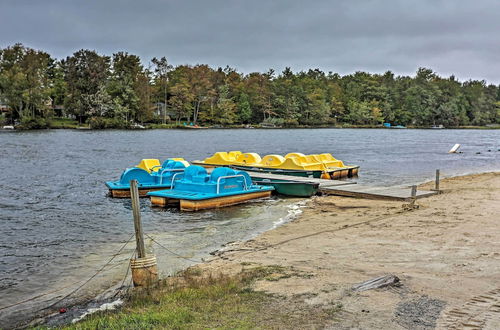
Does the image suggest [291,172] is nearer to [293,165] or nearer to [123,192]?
[293,165]

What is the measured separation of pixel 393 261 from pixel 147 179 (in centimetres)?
1417

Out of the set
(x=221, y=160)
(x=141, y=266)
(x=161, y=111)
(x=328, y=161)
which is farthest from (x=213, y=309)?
(x=161, y=111)

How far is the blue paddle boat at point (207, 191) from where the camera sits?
17.5 meters

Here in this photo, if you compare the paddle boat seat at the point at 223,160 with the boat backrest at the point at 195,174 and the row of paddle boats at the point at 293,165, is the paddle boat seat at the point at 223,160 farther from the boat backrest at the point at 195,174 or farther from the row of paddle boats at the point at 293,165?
the boat backrest at the point at 195,174

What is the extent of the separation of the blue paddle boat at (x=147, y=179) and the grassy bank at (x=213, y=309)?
12.7 meters

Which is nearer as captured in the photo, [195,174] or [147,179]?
[195,174]

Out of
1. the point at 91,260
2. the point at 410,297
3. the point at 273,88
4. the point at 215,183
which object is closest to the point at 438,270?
the point at 410,297

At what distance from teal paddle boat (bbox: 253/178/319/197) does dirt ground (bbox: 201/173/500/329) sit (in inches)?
143

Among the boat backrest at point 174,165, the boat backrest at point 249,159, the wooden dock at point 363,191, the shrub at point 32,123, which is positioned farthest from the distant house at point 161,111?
the wooden dock at point 363,191

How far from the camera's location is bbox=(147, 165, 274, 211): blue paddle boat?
17469 millimetres

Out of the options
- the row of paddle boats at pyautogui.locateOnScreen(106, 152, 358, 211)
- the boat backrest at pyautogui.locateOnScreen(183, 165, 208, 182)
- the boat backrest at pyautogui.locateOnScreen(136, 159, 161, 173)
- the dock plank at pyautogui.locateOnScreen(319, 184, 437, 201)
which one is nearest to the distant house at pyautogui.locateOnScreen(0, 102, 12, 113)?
the boat backrest at pyautogui.locateOnScreen(136, 159, 161, 173)

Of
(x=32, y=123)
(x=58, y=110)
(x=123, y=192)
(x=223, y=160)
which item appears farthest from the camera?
(x=58, y=110)

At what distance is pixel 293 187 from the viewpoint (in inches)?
832

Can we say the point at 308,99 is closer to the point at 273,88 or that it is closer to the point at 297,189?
the point at 273,88
